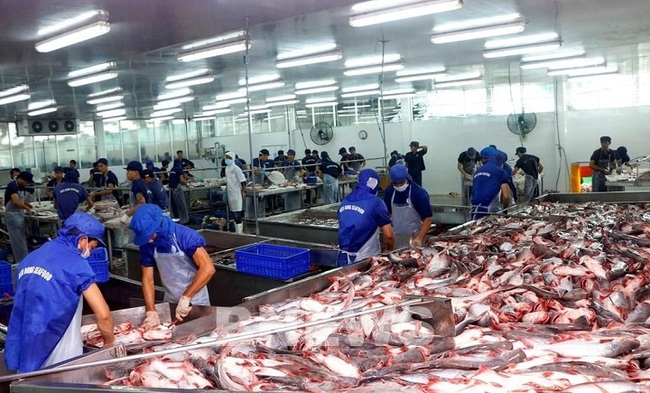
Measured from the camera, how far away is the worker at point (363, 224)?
541cm

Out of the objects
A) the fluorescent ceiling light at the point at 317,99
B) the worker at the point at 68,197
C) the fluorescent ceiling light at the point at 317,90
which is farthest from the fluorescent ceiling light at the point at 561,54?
the worker at the point at 68,197

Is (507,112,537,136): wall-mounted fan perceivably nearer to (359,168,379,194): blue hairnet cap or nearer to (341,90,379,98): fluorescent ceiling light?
(341,90,379,98): fluorescent ceiling light

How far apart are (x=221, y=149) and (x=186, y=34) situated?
14.4 metres

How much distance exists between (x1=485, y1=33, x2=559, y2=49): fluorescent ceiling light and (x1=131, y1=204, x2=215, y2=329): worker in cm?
714

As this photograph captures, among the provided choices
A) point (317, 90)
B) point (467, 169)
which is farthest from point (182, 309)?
point (317, 90)

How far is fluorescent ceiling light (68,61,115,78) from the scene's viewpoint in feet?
34.5

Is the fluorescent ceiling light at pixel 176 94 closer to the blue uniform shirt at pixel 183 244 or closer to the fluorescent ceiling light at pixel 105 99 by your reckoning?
the fluorescent ceiling light at pixel 105 99

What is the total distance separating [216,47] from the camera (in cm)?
839

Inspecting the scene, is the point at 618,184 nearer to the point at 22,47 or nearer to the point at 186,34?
the point at 186,34

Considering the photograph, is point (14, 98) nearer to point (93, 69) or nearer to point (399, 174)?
point (93, 69)

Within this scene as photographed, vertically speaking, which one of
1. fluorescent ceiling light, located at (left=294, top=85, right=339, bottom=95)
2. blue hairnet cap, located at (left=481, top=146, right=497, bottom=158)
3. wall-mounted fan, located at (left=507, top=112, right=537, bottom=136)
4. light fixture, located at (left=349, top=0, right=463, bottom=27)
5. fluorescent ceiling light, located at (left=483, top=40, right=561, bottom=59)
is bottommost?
blue hairnet cap, located at (left=481, top=146, right=497, bottom=158)

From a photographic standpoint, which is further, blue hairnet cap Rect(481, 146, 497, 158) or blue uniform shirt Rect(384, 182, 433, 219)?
blue hairnet cap Rect(481, 146, 497, 158)

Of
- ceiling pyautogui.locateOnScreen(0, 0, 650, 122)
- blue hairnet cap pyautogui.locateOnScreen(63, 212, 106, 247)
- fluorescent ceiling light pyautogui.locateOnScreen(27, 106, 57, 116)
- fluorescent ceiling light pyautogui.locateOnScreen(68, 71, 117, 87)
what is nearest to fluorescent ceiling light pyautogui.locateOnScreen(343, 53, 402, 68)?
ceiling pyautogui.locateOnScreen(0, 0, 650, 122)

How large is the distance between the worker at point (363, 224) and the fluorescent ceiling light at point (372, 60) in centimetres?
656
